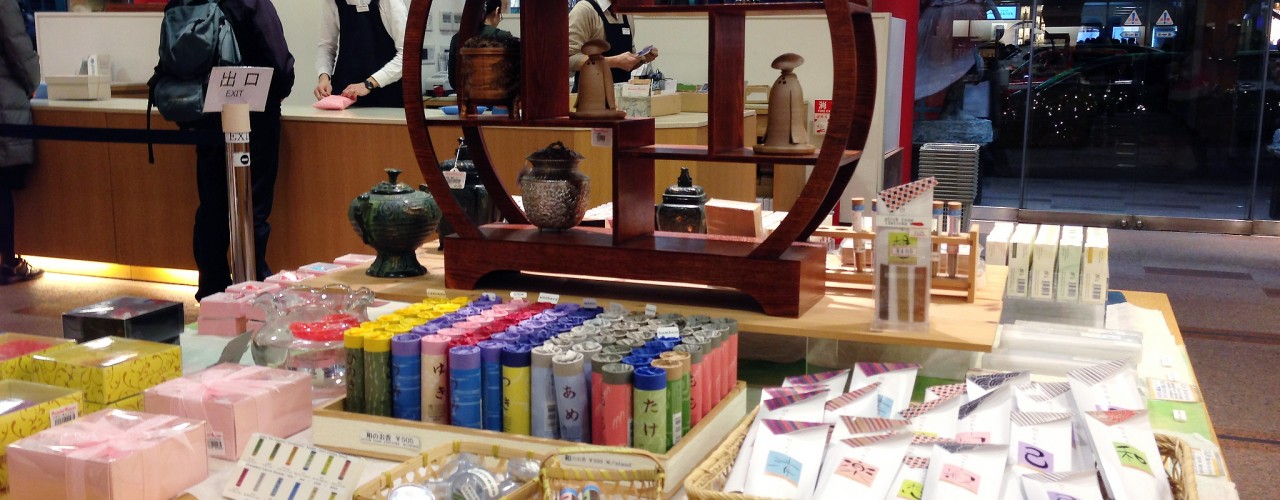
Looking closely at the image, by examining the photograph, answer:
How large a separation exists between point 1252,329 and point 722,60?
152 inches

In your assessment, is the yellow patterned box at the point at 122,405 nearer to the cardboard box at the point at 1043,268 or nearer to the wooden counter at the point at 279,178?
the cardboard box at the point at 1043,268

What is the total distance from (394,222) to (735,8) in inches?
39.5

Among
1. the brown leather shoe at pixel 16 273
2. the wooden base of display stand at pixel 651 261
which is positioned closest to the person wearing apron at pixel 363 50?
the brown leather shoe at pixel 16 273

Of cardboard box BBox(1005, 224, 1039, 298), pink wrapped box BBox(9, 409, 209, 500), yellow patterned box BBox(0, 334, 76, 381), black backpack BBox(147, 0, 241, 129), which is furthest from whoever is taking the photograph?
black backpack BBox(147, 0, 241, 129)

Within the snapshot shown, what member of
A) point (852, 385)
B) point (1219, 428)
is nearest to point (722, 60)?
point (852, 385)

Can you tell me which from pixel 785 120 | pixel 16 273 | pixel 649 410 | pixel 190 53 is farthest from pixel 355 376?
pixel 16 273

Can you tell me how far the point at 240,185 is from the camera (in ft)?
12.2

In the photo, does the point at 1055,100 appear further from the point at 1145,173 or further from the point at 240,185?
the point at 240,185

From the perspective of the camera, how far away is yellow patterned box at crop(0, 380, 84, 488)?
5.26 feet

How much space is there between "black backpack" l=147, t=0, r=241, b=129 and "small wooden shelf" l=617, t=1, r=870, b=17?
2443mm

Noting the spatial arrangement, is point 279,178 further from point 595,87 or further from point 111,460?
point 111,460

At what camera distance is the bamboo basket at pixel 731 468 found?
139 centimetres

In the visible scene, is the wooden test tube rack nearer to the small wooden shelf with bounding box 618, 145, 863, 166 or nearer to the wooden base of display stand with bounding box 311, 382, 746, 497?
the small wooden shelf with bounding box 618, 145, 863, 166

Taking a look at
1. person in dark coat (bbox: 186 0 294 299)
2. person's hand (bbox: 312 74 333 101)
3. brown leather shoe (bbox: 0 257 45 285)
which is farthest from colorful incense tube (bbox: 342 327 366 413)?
brown leather shoe (bbox: 0 257 45 285)
